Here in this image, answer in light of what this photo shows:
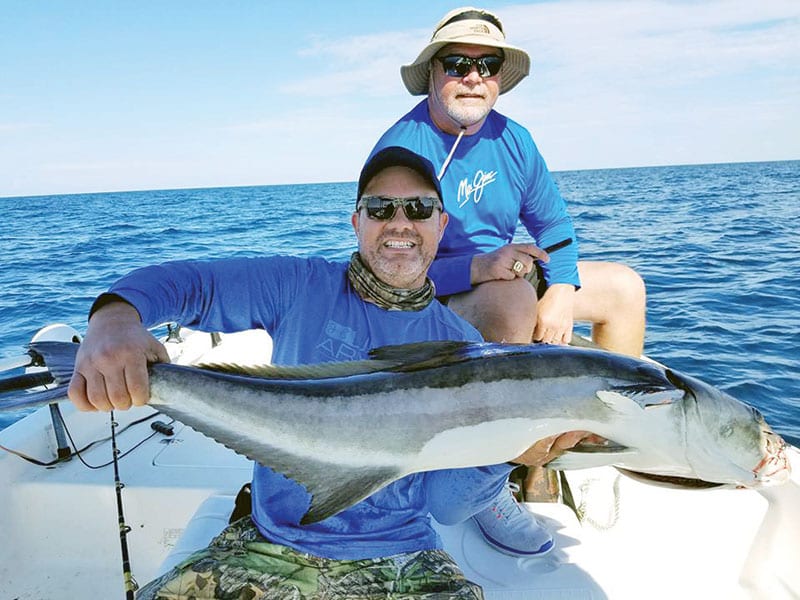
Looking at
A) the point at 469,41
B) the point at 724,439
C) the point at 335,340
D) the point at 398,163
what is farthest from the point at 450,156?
the point at 724,439

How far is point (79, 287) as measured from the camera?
14250 mm

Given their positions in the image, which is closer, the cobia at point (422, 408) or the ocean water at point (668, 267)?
the cobia at point (422, 408)

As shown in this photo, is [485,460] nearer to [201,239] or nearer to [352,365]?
[352,365]

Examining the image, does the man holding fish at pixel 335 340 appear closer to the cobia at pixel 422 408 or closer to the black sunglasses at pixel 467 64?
the cobia at pixel 422 408

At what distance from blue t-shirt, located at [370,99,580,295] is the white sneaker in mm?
1373

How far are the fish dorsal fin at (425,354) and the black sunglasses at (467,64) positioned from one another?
221 centimetres

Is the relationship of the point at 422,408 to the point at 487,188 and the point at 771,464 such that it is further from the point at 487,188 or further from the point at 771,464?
the point at 487,188

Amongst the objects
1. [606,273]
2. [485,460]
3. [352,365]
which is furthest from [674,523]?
[352,365]

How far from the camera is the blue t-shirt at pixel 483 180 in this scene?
11.8 feet

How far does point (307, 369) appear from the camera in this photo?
187 centimetres

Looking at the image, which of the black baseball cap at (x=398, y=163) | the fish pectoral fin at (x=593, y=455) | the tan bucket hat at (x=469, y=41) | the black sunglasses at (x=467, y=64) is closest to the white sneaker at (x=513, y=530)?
the fish pectoral fin at (x=593, y=455)

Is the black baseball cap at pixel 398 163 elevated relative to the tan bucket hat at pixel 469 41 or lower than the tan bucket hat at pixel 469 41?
lower

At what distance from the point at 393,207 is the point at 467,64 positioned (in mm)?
1558

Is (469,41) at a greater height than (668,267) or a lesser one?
greater
